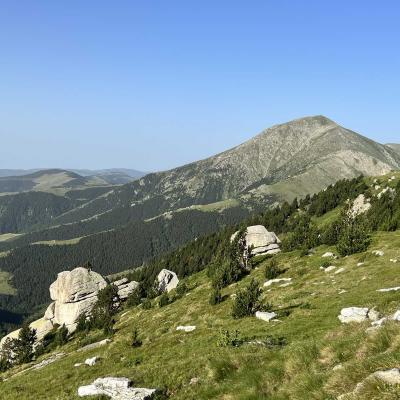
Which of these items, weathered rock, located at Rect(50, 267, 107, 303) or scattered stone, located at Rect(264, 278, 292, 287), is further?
weathered rock, located at Rect(50, 267, 107, 303)

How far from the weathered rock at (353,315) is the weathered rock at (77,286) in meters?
86.0

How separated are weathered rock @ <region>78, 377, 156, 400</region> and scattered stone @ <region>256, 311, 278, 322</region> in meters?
16.2

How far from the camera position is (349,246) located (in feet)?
167

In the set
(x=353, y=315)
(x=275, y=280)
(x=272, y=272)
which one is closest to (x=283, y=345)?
(x=353, y=315)

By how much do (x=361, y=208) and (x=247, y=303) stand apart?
234 feet

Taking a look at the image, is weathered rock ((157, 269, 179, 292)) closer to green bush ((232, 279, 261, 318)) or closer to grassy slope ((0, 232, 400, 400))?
grassy slope ((0, 232, 400, 400))

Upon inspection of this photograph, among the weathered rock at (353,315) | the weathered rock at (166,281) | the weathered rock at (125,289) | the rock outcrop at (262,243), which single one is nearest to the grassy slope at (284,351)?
the weathered rock at (353,315)

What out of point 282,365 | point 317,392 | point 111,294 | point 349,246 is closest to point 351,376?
point 317,392

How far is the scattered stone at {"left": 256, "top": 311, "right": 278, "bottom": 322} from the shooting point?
32188mm

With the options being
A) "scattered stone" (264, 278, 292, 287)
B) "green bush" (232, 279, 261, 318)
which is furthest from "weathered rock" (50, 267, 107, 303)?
"green bush" (232, 279, 261, 318)

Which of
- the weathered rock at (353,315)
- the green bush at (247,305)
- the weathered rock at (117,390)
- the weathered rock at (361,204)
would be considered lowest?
the green bush at (247,305)

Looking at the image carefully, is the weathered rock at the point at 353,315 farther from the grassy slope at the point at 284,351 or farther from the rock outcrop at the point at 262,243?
the rock outcrop at the point at 262,243

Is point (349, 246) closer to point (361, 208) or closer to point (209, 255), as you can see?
point (361, 208)

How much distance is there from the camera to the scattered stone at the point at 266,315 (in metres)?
32.2
